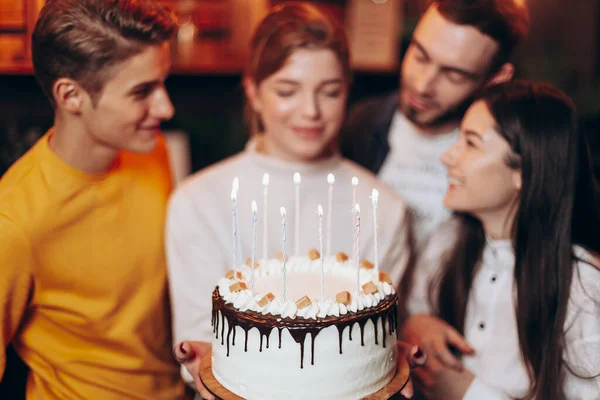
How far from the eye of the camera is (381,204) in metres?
2.55

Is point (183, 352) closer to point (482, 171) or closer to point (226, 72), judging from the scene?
point (482, 171)

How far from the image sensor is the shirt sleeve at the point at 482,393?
2035 mm

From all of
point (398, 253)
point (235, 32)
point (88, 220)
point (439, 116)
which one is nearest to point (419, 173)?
point (439, 116)

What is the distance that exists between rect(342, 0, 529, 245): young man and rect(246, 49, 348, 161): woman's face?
1.68 feet

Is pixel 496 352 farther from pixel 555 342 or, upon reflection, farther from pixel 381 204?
pixel 381 204

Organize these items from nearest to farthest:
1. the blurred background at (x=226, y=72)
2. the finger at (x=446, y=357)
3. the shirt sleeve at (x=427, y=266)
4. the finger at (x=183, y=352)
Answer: the finger at (x=183, y=352) → the finger at (x=446, y=357) → the shirt sleeve at (x=427, y=266) → the blurred background at (x=226, y=72)

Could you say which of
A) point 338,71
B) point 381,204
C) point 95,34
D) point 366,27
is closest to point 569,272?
point 381,204

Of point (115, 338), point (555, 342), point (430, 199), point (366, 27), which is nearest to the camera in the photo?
point (555, 342)

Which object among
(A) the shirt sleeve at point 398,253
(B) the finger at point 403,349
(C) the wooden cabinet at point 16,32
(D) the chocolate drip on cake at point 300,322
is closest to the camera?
(D) the chocolate drip on cake at point 300,322

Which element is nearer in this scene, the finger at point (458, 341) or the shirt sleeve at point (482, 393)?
the shirt sleeve at point (482, 393)

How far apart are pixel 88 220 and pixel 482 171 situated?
1.38m

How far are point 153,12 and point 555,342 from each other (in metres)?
1.73

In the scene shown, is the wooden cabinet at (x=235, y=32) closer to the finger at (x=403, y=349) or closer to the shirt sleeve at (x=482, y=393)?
the finger at (x=403, y=349)

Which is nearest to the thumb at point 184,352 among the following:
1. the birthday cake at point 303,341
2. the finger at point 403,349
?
the birthday cake at point 303,341
